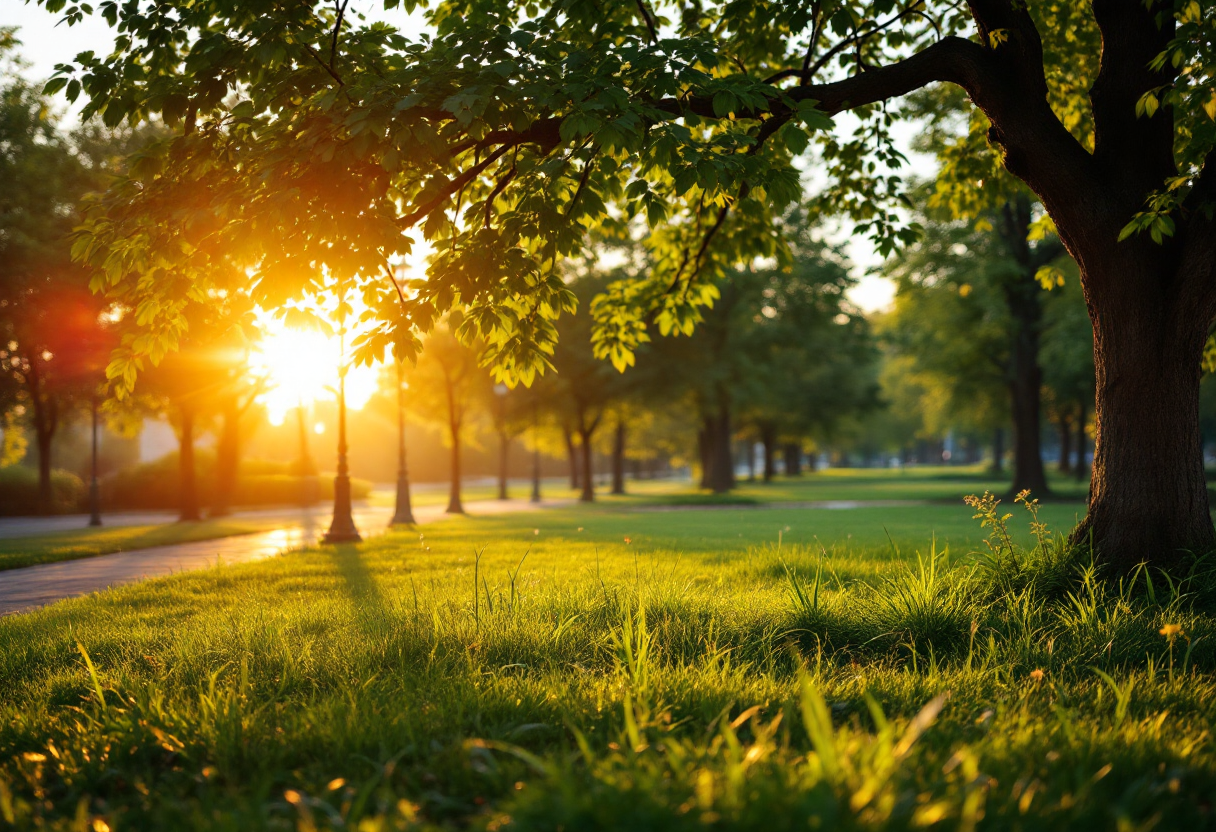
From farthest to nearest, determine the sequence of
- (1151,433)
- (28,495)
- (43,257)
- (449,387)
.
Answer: (28,495), (449,387), (43,257), (1151,433)

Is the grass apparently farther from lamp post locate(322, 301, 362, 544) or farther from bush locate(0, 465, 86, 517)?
bush locate(0, 465, 86, 517)

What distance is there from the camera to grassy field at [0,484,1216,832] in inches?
96.7

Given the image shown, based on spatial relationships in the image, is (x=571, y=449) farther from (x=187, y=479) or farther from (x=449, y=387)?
(x=187, y=479)

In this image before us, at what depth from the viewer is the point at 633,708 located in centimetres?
357

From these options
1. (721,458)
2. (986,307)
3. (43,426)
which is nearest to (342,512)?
(43,426)

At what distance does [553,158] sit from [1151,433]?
200 inches

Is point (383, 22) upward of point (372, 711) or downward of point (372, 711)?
upward

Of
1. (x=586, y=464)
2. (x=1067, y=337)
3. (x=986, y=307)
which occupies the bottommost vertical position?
(x=586, y=464)

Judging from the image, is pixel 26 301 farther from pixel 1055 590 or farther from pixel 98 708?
pixel 1055 590

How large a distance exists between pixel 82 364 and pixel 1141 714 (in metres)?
24.9

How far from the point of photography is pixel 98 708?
12.6 ft

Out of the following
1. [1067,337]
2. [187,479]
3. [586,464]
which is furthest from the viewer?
[586,464]

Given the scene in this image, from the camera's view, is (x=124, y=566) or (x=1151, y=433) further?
(x=124, y=566)

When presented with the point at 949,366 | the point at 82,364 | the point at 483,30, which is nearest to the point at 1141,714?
the point at 483,30
